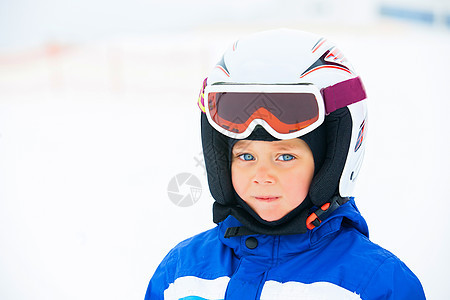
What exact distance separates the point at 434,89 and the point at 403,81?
21.6 inches

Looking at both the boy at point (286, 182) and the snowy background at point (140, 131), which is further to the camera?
the snowy background at point (140, 131)

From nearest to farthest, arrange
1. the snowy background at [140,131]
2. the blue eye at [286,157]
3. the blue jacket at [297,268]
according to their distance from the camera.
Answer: the blue jacket at [297,268], the blue eye at [286,157], the snowy background at [140,131]

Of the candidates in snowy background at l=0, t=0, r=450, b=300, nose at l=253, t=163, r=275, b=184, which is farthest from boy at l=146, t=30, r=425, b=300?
snowy background at l=0, t=0, r=450, b=300

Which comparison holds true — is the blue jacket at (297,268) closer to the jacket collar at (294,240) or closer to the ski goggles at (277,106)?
the jacket collar at (294,240)

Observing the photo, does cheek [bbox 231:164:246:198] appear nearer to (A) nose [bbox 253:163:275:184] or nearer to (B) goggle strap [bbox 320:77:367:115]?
(A) nose [bbox 253:163:275:184]

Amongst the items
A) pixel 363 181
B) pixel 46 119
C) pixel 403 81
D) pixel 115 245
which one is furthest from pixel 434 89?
pixel 46 119

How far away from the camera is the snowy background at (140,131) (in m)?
3.12

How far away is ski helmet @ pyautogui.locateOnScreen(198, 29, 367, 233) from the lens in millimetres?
1376

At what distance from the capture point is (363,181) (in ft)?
12.8

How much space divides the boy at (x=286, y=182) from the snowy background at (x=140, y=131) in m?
1.41

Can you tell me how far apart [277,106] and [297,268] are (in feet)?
1.51

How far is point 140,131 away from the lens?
530cm

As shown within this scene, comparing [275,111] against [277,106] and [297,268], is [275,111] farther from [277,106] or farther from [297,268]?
[297,268]

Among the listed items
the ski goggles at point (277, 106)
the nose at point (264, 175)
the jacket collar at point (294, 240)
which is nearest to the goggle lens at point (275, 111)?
the ski goggles at point (277, 106)
